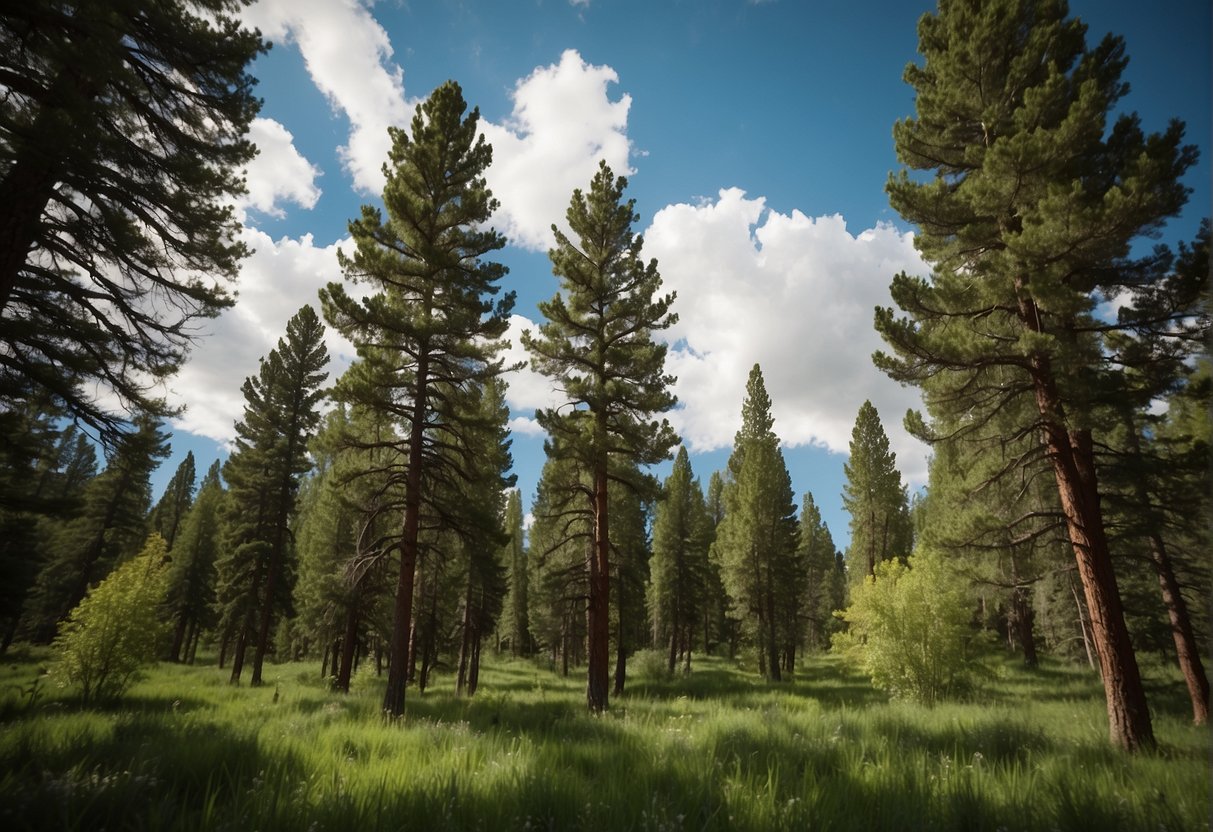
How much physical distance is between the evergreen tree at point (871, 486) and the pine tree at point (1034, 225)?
27.0 m

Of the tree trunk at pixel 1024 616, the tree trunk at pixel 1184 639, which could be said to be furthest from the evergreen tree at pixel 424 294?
the tree trunk at pixel 1024 616

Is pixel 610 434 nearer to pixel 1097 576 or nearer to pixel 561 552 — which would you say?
pixel 1097 576

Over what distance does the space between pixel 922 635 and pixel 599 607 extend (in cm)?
1071

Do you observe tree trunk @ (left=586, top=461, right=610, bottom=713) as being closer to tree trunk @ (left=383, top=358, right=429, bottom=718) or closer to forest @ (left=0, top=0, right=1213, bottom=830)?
forest @ (left=0, top=0, right=1213, bottom=830)

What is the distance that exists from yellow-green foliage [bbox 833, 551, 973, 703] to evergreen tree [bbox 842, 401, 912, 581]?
1823 centimetres

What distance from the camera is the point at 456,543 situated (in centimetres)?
2406

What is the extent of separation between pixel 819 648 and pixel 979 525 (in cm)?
6173

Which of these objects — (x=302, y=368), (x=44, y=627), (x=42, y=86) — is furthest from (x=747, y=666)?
(x=44, y=627)

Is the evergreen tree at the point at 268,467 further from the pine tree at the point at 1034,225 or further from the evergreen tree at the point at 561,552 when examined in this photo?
the pine tree at the point at 1034,225

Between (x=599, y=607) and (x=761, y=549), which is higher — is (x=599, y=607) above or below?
below

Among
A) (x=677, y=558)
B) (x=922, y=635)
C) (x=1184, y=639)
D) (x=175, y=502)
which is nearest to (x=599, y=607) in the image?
(x=922, y=635)

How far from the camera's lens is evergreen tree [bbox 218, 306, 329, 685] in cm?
2362

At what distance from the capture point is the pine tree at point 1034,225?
729cm

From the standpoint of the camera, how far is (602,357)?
14727mm
